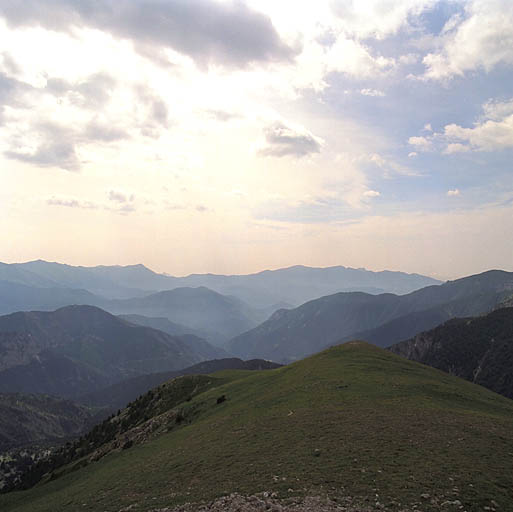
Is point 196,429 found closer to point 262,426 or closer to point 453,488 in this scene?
point 262,426

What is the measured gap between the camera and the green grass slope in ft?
74.2

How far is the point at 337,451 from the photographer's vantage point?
2870 cm

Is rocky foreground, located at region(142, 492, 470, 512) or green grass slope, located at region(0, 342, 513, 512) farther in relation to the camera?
green grass slope, located at region(0, 342, 513, 512)

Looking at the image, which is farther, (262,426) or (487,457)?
(262,426)

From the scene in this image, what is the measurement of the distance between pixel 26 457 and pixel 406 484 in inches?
9140

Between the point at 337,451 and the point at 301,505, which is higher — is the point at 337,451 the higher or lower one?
the lower one

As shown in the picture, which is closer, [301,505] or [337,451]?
[301,505]

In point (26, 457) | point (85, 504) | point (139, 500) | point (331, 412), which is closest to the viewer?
point (139, 500)

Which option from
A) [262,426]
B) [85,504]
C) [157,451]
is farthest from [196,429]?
[85,504]

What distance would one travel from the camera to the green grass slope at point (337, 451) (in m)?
22.6

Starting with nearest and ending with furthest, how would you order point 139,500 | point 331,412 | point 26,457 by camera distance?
point 139,500
point 331,412
point 26,457

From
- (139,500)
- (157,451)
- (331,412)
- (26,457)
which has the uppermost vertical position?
(331,412)

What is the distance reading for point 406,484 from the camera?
2211cm

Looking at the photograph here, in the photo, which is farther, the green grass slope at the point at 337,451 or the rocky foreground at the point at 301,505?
the green grass slope at the point at 337,451
